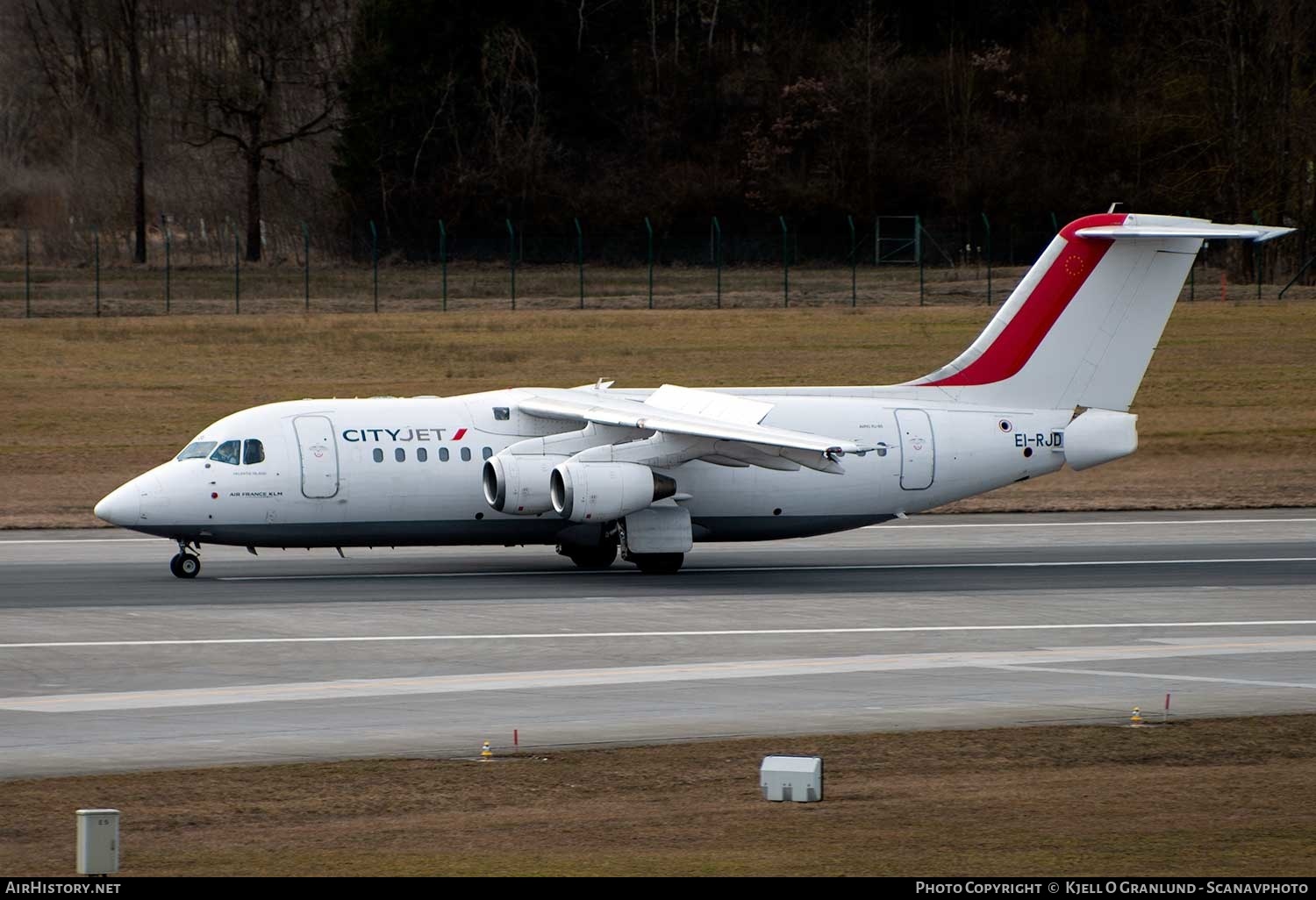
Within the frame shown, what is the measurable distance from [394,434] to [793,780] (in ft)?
53.6

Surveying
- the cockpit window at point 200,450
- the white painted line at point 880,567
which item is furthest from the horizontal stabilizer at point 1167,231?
the cockpit window at point 200,450

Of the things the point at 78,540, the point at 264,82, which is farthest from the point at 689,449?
the point at 264,82

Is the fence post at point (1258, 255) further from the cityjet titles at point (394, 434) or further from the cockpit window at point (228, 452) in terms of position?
the cockpit window at point (228, 452)

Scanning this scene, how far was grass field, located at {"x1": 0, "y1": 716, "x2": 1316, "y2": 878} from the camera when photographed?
11.2m

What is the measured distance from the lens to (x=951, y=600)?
86.5 feet

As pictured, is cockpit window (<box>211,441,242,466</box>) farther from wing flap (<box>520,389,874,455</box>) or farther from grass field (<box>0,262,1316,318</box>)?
grass field (<box>0,262,1316,318</box>)

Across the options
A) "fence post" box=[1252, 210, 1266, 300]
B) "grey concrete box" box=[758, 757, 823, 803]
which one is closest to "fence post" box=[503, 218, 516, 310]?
"fence post" box=[1252, 210, 1266, 300]

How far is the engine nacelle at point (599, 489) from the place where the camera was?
27312 mm

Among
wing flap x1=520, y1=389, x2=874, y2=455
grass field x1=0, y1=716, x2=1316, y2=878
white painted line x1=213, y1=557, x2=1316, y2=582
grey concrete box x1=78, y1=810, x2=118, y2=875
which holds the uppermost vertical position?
wing flap x1=520, y1=389, x2=874, y2=455

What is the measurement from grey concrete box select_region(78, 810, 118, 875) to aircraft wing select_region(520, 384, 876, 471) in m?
16.0

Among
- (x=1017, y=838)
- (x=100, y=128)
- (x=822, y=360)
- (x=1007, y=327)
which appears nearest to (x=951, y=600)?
(x=1007, y=327)

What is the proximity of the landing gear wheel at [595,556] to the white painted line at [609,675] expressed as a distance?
8937 millimetres

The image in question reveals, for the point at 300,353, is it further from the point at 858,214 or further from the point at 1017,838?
the point at 1017,838
